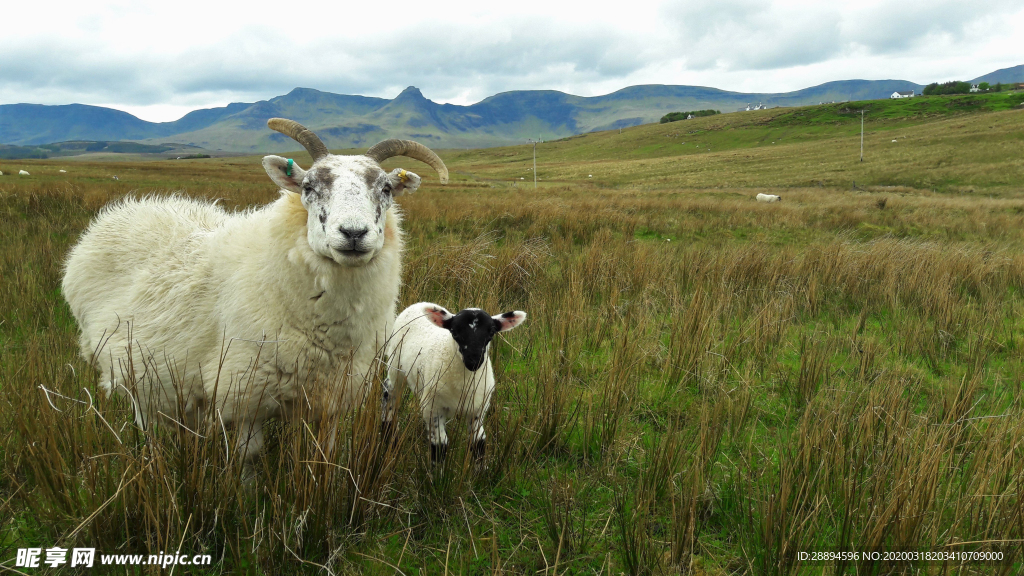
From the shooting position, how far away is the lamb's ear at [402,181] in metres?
3.59

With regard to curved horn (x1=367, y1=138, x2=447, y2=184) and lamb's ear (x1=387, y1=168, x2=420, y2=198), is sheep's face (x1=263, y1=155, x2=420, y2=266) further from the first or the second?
curved horn (x1=367, y1=138, x2=447, y2=184)

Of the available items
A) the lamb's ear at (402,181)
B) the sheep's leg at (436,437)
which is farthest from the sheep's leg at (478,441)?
the lamb's ear at (402,181)

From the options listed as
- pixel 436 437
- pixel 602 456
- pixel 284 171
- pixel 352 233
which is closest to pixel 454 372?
pixel 436 437

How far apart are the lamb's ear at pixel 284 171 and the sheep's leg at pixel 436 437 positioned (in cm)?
192

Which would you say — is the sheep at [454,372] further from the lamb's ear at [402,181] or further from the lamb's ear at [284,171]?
the lamb's ear at [284,171]

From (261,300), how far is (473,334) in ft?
4.73

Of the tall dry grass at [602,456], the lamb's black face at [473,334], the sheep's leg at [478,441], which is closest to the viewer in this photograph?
the tall dry grass at [602,456]

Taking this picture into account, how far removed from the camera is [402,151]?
13.2 feet

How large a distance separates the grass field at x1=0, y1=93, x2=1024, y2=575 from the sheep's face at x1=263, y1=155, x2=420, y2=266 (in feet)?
3.32

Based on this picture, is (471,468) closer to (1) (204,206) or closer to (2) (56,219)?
(1) (204,206)

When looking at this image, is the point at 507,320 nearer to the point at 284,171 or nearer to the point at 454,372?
the point at 454,372

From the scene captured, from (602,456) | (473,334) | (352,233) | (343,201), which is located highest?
(343,201)

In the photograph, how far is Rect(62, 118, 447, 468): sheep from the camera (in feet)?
9.27

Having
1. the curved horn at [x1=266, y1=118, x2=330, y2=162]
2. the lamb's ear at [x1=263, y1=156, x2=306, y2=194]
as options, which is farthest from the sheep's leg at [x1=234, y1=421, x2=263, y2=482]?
the curved horn at [x1=266, y1=118, x2=330, y2=162]
